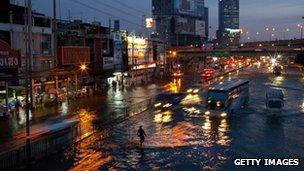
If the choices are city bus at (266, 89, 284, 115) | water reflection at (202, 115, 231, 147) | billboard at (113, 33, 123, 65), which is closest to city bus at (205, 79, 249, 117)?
water reflection at (202, 115, 231, 147)

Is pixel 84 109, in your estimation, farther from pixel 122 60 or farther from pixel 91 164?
pixel 122 60

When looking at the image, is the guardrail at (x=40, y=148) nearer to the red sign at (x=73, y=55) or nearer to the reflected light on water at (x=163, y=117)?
the reflected light on water at (x=163, y=117)

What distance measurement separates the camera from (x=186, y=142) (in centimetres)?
4616

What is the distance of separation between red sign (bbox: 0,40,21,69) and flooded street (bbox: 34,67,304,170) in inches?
482

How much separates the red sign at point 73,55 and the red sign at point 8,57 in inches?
660

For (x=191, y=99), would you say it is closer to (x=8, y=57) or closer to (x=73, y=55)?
(x=73, y=55)

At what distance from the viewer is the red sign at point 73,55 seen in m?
77.1

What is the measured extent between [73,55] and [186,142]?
3902 centimetres

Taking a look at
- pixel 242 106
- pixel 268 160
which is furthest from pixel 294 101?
pixel 268 160

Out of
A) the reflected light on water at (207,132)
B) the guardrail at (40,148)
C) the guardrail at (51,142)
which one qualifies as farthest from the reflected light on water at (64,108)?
the reflected light on water at (207,132)

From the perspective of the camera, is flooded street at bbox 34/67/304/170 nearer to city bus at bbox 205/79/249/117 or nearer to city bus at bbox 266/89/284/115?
city bus at bbox 205/79/249/117

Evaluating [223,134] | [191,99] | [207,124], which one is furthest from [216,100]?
[191,99]

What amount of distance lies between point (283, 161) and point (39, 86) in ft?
143

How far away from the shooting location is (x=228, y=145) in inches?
1780
